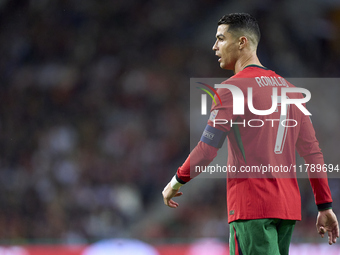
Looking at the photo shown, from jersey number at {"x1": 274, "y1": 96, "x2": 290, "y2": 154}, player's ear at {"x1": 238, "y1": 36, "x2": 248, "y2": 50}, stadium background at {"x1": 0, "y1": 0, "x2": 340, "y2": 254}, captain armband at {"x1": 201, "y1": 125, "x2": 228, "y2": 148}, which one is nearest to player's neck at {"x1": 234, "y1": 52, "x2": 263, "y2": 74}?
player's ear at {"x1": 238, "y1": 36, "x2": 248, "y2": 50}


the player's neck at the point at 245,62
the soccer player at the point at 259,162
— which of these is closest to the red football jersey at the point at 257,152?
the soccer player at the point at 259,162

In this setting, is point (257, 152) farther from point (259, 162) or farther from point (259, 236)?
point (259, 236)

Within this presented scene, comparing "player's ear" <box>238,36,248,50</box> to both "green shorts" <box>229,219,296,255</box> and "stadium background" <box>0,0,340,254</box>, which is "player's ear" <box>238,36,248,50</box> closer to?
"green shorts" <box>229,219,296,255</box>

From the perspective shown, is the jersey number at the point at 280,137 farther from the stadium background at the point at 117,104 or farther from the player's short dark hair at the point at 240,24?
the stadium background at the point at 117,104

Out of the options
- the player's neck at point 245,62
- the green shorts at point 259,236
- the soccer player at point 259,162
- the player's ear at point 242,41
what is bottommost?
the green shorts at point 259,236

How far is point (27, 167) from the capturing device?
7.68 m

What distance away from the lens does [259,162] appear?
2.34m

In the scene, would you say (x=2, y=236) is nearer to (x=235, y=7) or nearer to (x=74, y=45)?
(x=74, y=45)

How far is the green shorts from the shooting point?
2.26 m

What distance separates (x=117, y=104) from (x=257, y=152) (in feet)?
19.5

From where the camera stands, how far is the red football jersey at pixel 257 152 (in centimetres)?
232

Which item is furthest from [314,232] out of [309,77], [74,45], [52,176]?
[74,45]

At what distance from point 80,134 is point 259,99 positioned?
5.86 metres

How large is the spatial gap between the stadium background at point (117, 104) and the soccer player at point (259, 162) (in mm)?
4038
